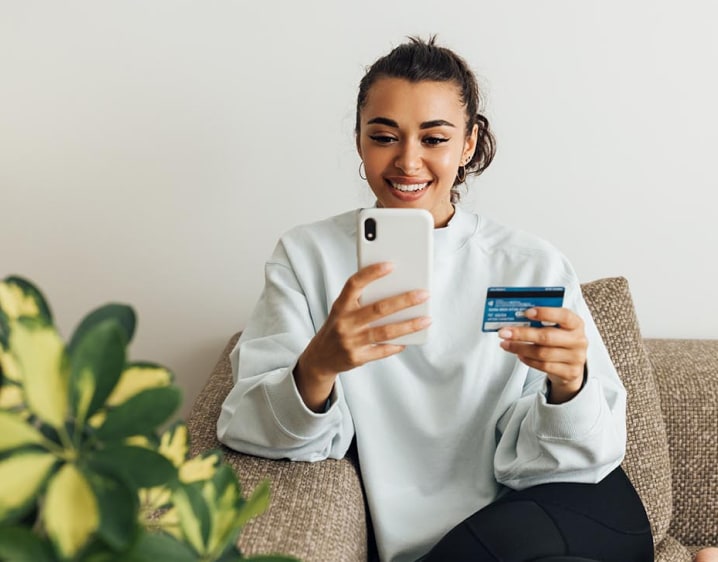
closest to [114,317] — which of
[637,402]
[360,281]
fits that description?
[360,281]

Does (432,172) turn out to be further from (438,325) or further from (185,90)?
(185,90)

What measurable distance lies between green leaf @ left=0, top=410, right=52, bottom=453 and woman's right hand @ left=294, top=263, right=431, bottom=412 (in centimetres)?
70

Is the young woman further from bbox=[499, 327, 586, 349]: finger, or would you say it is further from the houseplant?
the houseplant

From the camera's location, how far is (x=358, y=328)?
1.10 meters

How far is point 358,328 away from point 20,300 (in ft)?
2.12

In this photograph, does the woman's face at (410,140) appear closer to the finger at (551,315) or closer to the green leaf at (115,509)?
the finger at (551,315)

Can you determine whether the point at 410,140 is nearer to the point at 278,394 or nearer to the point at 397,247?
the point at 397,247

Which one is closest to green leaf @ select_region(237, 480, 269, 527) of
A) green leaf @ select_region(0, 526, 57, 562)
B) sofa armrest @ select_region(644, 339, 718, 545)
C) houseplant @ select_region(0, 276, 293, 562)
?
houseplant @ select_region(0, 276, 293, 562)

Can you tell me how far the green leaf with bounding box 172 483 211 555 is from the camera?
1.53 ft

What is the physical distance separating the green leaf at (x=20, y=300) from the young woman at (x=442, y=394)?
0.70 metres

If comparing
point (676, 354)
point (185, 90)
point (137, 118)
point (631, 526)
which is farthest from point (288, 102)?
point (631, 526)

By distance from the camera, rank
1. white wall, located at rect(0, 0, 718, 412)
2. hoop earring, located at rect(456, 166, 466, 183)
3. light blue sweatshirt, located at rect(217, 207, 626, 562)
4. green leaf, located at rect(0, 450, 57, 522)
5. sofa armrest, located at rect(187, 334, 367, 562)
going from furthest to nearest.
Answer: white wall, located at rect(0, 0, 718, 412) → hoop earring, located at rect(456, 166, 466, 183) → light blue sweatshirt, located at rect(217, 207, 626, 562) → sofa armrest, located at rect(187, 334, 367, 562) → green leaf, located at rect(0, 450, 57, 522)

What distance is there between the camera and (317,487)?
47.5 inches

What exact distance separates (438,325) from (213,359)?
0.76 metres
